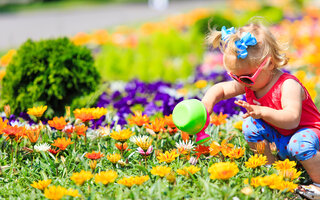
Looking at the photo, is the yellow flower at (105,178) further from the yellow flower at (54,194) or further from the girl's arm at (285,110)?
the girl's arm at (285,110)

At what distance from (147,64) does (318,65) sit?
231cm

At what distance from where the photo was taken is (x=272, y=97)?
7.07 ft

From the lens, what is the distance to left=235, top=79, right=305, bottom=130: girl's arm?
76.9 inches

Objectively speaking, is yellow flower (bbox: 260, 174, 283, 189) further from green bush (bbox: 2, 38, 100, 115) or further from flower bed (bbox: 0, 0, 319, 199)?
green bush (bbox: 2, 38, 100, 115)

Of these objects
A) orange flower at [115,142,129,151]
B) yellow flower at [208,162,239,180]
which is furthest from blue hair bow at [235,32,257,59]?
orange flower at [115,142,129,151]

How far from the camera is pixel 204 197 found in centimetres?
185

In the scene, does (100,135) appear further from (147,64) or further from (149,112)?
(147,64)

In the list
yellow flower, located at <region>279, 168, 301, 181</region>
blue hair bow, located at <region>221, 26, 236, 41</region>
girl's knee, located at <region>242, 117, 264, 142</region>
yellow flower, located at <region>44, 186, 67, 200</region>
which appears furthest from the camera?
girl's knee, located at <region>242, 117, 264, 142</region>

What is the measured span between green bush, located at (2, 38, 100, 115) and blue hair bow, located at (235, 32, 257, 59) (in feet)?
5.60

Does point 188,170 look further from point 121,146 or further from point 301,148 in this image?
point 301,148

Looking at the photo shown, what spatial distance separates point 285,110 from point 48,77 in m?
2.07

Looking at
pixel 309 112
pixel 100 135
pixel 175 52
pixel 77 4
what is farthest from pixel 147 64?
pixel 77 4

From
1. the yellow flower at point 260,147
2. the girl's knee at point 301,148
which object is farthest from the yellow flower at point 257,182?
the girl's knee at point 301,148

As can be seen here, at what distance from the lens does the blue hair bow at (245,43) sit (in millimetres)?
2000
